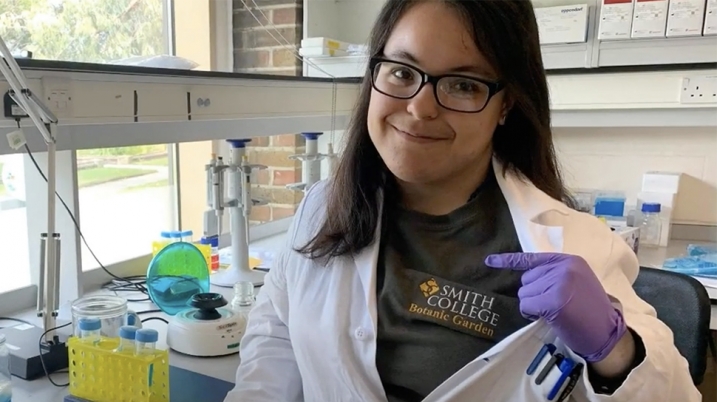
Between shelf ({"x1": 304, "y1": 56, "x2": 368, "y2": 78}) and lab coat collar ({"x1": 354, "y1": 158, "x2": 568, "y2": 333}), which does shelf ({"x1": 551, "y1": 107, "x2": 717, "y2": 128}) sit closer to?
shelf ({"x1": 304, "y1": 56, "x2": 368, "y2": 78})

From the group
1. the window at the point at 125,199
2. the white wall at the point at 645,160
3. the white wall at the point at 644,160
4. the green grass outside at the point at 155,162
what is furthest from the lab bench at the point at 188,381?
the white wall at the point at 645,160

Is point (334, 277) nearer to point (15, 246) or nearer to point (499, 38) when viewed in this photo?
point (499, 38)

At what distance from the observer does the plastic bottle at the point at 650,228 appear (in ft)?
7.07

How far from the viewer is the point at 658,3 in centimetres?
194

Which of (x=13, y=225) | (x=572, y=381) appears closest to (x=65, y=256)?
(x=13, y=225)

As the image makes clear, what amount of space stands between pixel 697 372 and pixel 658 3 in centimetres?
122

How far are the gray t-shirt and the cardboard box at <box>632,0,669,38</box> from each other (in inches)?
48.1

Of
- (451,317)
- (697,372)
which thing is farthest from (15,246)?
(697,372)

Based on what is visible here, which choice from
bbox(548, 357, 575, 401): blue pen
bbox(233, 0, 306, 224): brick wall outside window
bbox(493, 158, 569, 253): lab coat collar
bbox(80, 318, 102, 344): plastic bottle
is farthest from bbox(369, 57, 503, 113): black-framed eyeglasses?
bbox(233, 0, 306, 224): brick wall outside window

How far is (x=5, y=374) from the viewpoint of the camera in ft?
3.65

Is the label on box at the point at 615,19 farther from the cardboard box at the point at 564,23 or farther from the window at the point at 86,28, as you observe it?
the window at the point at 86,28

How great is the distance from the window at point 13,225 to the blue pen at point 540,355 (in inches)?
53.1

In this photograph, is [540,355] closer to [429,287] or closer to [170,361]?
[429,287]

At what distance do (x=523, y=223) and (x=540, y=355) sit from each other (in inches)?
8.0
